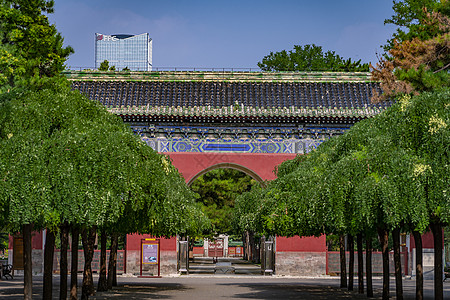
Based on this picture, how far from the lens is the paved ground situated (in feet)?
70.5

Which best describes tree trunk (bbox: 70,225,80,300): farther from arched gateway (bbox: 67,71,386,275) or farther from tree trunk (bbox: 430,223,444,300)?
arched gateway (bbox: 67,71,386,275)

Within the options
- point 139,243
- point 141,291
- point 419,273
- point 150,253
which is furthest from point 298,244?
point 419,273

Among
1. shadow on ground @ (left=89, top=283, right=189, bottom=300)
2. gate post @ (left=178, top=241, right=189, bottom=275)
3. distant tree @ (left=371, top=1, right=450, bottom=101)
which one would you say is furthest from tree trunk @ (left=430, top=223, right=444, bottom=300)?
gate post @ (left=178, top=241, right=189, bottom=275)

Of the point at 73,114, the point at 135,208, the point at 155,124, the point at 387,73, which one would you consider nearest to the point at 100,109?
the point at 73,114

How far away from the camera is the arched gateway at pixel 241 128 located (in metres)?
31.0

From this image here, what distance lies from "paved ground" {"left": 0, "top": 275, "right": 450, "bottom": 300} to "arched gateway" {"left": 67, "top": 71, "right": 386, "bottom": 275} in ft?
4.52

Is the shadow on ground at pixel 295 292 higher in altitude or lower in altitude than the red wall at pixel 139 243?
lower

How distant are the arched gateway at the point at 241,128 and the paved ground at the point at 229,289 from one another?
4.52ft

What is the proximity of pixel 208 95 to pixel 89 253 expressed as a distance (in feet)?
46.6

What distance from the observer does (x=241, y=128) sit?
3145cm

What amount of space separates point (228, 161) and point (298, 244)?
4.68 m

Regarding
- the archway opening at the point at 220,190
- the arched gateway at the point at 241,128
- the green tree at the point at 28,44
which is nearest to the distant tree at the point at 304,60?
the archway opening at the point at 220,190

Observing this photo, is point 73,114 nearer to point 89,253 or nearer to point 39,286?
point 89,253

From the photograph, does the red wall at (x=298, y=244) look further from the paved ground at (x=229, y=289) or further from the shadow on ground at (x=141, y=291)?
the shadow on ground at (x=141, y=291)
